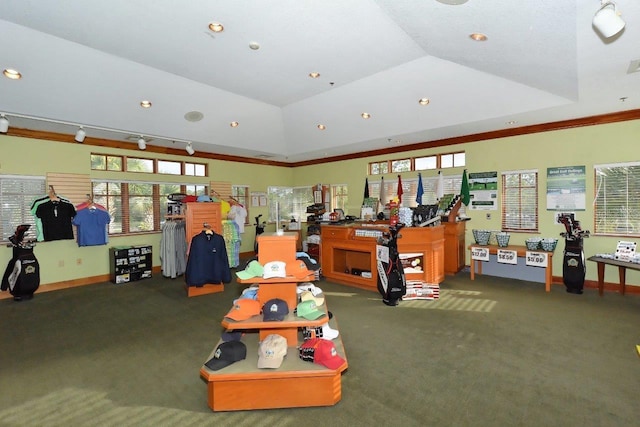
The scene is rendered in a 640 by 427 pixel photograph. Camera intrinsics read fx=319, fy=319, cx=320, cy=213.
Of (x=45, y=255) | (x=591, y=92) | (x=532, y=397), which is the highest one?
(x=591, y=92)

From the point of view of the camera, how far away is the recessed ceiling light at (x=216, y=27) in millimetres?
3643

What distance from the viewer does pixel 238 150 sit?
8.45m

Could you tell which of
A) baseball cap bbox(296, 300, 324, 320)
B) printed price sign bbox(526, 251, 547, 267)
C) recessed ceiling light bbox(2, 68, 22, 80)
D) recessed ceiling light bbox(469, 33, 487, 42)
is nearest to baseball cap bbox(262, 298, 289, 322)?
baseball cap bbox(296, 300, 324, 320)

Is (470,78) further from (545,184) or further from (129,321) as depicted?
(129,321)

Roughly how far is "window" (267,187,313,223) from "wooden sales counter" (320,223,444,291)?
3.92m

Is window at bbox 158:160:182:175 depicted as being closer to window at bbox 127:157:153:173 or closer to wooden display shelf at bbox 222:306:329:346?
window at bbox 127:157:153:173

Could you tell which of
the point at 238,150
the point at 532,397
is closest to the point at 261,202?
the point at 238,150

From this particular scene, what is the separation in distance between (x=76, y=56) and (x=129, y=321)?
145 inches

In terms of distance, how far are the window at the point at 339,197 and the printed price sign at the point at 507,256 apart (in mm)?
4426

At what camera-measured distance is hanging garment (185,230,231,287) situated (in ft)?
17.8

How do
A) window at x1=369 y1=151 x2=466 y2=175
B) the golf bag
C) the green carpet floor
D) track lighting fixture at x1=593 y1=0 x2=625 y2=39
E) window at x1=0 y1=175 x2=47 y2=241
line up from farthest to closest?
window at x1=369 y1=151 x2=466 y2=175 → window at x1=0 y1=175 x2=47 y2=241 → the golf bag → the green carpet floor → track lighting fixture at x1=593 y1=0 x2=625 y2=39

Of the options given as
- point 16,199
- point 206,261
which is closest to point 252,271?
point 206,261

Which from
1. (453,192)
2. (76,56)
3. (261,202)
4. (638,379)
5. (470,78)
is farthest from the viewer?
(261,202)

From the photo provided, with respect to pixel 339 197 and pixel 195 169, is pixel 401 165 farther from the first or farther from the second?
pixel 195 169
